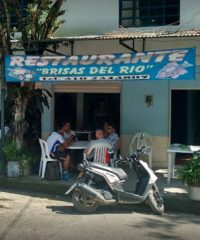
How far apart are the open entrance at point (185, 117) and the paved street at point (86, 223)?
4.57 meters

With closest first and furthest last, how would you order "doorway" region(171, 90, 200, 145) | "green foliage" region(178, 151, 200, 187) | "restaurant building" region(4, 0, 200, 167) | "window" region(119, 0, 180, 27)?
"green foliage" region(178, 151, 200, 187) → "restaurant building" region(4, 0, 200, 167) → "window" region(119, 0, 180, 27) → "doorway" region(171, 90, 200, 145)

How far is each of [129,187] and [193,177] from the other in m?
1.62

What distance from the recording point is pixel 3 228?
7.34m

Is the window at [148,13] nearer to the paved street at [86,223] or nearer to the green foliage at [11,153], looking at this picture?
the green foliage at [11,153]

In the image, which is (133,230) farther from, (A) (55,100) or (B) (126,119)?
(A) (55,100)

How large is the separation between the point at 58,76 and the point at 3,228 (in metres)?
4.25

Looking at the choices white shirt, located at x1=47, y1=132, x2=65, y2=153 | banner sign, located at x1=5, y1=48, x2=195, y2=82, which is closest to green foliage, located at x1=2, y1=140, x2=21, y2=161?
white shirt, located at x1=47, y1=132, x2=65, y2=153

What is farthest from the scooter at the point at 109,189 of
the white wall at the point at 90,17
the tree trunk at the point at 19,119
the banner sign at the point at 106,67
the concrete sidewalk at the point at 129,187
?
the white wall at the point at 90,17

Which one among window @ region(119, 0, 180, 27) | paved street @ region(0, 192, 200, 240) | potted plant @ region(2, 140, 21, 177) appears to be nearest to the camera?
paved street @ region(0, 192, 200, 240)

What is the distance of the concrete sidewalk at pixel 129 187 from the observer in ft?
28.8

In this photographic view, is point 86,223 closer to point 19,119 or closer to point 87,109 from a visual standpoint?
point 19,119

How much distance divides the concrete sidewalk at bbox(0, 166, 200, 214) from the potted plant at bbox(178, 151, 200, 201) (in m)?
0.14

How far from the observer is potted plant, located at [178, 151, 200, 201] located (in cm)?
870

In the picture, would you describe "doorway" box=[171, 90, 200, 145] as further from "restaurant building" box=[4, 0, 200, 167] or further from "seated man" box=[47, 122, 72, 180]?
"seated man" box=[47, 122, 72, 180]
